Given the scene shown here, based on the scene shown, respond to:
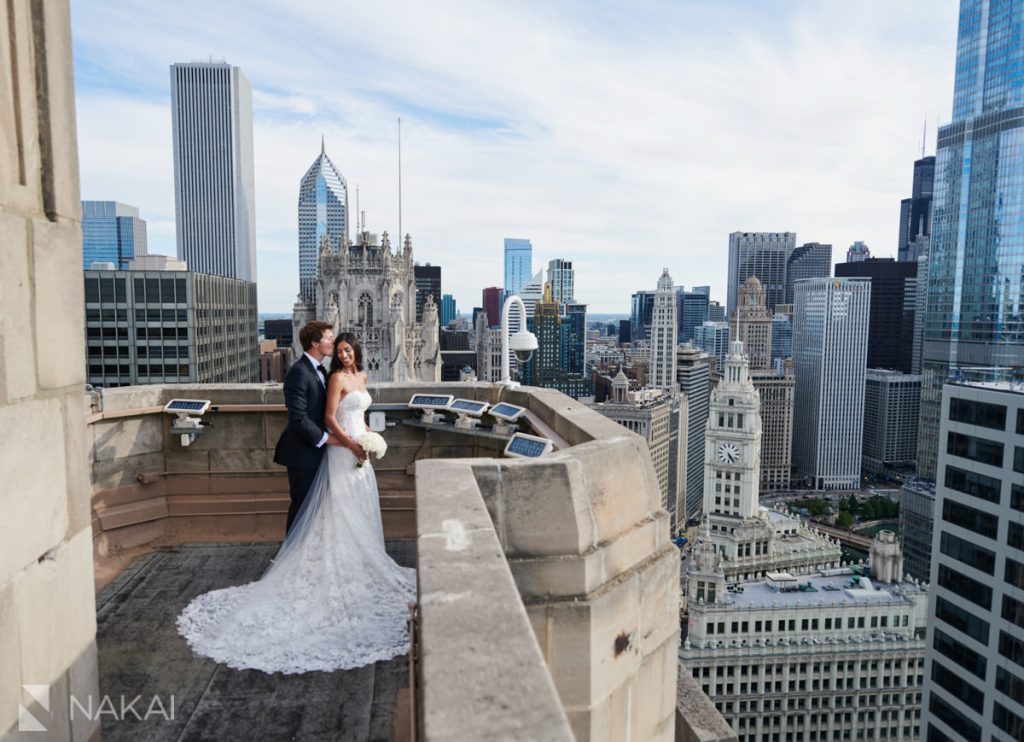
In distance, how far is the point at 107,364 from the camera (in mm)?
68438

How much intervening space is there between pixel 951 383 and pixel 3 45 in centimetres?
3509

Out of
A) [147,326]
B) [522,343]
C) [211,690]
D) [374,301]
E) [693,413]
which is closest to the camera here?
[211,690]

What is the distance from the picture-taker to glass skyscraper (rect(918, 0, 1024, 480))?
10193 cm

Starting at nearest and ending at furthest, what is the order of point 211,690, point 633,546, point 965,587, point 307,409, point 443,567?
point 443,567
point 633,546
point 211,690
point 307,409
point 965,587

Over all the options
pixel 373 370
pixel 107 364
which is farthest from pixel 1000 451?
pixel 107 364

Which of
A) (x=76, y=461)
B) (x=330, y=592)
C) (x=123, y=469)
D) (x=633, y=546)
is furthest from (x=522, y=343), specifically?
(x=76, y=461)

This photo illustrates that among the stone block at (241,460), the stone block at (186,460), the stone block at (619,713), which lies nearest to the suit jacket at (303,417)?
the stone block at (241,460)

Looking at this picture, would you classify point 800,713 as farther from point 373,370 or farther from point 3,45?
point 3,45

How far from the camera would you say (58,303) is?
323cm

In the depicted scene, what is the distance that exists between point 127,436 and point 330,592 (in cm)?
399

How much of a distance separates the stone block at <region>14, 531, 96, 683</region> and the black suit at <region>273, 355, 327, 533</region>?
2983 mm

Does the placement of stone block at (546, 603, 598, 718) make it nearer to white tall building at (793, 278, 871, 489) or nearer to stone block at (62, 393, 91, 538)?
stone block at (62, 393, 91, 538)

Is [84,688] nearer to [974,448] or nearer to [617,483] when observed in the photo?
[617,483]

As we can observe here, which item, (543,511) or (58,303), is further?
(543,511)
